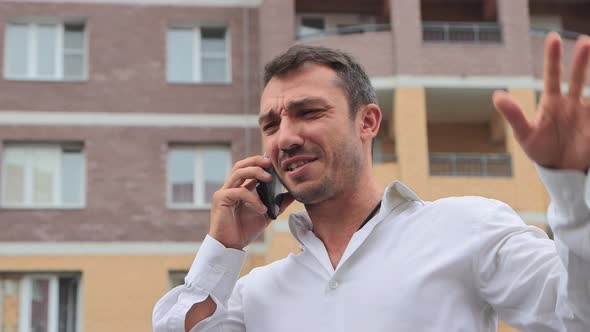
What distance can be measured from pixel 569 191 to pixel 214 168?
59.5 ft

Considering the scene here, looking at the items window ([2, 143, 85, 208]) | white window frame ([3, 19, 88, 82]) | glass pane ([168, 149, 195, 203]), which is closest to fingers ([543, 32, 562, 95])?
glass pane ([168, 149, 195, 203])

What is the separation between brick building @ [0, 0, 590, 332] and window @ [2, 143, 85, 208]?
26 millimetres

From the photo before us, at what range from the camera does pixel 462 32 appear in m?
20.5

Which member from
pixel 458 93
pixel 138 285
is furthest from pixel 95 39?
pixel 458 93

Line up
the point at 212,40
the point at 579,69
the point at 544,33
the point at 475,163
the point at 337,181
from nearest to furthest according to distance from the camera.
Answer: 1. the point at 579,69
2. the point at 337,181
3. the point at 475,163
4. the point at 544,33
5. the point at 212,40

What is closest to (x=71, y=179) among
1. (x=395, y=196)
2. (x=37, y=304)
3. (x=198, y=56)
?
(x=37, y=304)

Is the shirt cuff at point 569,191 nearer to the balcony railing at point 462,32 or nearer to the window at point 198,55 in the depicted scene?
the balcony railing at point 462,32

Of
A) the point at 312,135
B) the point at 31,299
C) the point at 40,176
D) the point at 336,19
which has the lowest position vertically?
the point at 31,299

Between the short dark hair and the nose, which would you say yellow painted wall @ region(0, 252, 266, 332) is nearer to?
the short dark hair

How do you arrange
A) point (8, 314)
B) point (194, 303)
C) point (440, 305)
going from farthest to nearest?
point (8, 314)
point (194, 303)
point (440, 305)

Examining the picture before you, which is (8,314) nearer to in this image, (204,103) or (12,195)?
(12,195)

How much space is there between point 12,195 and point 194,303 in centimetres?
1739

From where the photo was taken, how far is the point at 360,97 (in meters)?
3.19

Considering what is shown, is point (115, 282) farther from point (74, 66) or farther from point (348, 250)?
point (348, 250)
